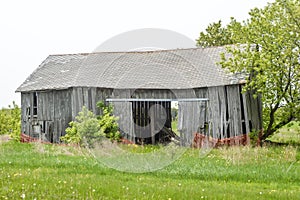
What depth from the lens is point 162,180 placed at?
11.6m

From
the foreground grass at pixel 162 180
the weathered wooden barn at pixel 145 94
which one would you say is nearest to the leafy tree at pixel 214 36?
the weathered wooden barn at pixel 145 94

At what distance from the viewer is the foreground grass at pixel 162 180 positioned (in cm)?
910

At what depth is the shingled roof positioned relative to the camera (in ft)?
84.3

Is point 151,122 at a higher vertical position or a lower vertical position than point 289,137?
higher

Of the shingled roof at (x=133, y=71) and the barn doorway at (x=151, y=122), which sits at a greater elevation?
the shingled roof at (x=133, y=71)

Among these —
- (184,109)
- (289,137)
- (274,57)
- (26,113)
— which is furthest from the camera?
(26,113)

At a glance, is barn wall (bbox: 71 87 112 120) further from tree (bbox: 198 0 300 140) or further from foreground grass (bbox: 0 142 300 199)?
foreground grass (bbox: 0 142 300 199)

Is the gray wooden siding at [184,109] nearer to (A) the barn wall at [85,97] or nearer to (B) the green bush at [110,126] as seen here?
(A) the barn wall at [85,97]

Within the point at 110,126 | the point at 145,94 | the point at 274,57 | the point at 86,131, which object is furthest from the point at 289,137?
the point at 86,131

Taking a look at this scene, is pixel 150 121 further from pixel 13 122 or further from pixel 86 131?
pixel 13 122

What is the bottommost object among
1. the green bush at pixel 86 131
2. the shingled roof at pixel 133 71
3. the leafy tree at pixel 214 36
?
the green bush at pixel 86 131

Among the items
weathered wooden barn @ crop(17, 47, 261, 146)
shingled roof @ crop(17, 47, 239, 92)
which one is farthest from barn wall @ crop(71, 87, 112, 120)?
shingled roof @ crop(17, 47, 239, 92)

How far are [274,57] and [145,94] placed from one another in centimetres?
782

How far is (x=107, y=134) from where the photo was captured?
79.9 feet
